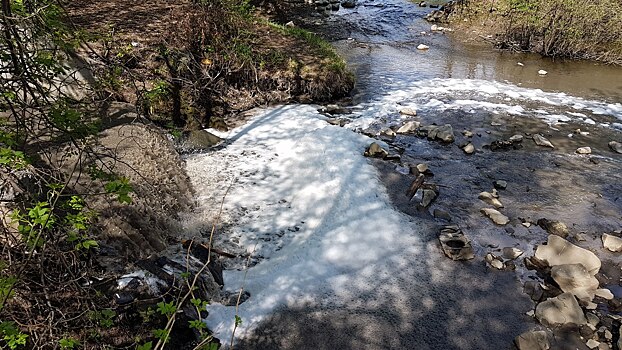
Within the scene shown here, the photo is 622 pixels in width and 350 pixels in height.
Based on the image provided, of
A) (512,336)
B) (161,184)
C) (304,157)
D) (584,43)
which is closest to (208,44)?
(304,157)

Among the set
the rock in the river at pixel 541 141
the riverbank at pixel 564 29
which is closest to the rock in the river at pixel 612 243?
the rock in the river at pixel 541 141

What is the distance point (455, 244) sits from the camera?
4988mm

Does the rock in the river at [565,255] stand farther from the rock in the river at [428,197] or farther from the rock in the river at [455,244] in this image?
the rock in the river at [428,197]

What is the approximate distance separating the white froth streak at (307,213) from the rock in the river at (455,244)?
13.2 inches

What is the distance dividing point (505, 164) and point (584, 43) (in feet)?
24.3

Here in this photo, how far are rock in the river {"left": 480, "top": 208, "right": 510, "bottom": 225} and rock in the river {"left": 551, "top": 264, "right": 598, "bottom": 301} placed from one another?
1.05m

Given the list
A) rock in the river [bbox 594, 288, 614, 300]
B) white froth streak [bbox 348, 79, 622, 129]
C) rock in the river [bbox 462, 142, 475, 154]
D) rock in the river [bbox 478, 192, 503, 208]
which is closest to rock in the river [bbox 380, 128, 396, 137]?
white froth streak [bbox 348, 79, 622, 129]

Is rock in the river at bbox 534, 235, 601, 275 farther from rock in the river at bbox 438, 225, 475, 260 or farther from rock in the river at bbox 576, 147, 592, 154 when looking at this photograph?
rock in the river at bbox 576, 147, 592, 154

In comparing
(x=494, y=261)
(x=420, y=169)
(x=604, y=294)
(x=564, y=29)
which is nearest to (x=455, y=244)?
(x=494, y=261)

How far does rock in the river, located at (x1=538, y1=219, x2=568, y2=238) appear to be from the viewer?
17.0 ft

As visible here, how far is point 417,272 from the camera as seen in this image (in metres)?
4.66

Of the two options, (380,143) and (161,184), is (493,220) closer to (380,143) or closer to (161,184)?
(380,143)

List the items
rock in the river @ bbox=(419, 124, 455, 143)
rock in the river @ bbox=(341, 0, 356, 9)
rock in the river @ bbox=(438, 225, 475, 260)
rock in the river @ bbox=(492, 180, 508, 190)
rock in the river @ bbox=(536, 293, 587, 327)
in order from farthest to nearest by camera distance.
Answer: rock in the river @ bbox=(341, 0, 356, 9) → rock in the river @ bbox=(419, 124, 455, 143) → rock in the river @ bbox=(492, 180, 508, 190) → rock in the river @ bbox=(438, 225, 475, 260) → rock in the river @ bbox=(536, 293, 587, 327)

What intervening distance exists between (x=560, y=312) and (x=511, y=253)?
0.97 m
